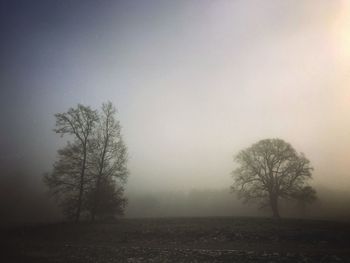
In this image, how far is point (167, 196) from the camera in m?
111

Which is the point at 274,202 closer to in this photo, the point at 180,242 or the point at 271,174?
the point at 271,174

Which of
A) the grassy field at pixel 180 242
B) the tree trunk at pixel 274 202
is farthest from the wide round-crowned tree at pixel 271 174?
the grassy field at pixel 180 242

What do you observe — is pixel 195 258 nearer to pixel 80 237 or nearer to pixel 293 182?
pixel 80 237

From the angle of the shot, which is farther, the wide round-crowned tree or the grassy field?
the wide round-crowned tree

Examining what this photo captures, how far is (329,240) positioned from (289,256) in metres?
7.11

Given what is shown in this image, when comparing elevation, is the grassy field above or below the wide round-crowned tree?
below

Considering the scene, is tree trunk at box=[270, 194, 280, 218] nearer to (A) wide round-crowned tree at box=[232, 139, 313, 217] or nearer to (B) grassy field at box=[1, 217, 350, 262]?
(A) wide round-crowned tree at box=[232, 139, 313, 217]

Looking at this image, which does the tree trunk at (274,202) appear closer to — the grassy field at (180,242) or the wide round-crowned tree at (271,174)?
the wide round-crowned tree at (271,174)

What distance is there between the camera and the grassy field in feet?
60.0

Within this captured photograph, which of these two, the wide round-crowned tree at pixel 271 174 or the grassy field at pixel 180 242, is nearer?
the grassy field at pixel 180 242

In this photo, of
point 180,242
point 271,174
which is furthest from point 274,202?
point 180,242

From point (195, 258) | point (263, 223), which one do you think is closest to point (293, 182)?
point (263, 223)

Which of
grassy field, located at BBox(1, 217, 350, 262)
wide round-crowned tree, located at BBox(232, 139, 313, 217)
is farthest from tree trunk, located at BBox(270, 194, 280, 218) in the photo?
grassy field, located at BBox(1, 217, 350, 262)

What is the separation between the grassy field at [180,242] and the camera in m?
18.3
